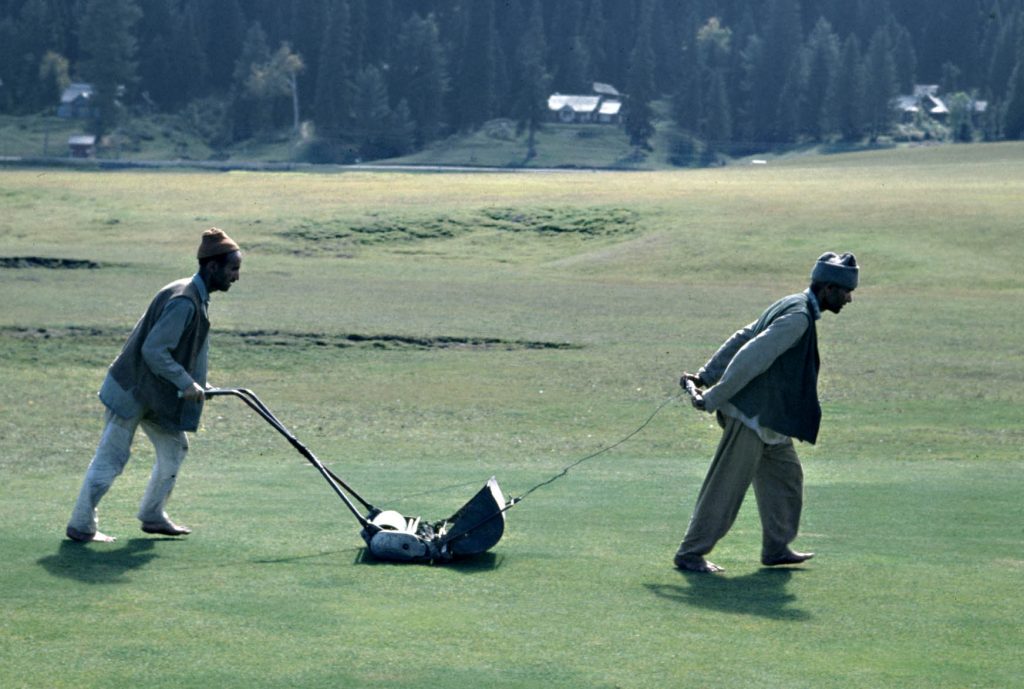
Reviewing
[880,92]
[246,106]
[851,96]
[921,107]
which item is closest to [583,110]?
[851,96]

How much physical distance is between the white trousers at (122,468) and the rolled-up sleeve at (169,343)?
0.48 metres

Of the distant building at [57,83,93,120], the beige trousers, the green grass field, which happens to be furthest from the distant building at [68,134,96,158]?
the beige trousers

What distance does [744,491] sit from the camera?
9.20m

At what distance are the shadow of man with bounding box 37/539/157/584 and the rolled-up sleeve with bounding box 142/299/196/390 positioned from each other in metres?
1.06

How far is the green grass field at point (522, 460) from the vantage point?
24.1 feet

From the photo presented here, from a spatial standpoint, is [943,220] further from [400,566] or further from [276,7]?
[276,7]

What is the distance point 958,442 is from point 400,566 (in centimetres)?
1078

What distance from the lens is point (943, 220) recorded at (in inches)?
1855

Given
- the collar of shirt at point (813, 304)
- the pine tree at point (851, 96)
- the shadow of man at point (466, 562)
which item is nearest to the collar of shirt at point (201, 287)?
the shadow of man at point (466, 562)

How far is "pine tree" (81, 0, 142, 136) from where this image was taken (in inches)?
5753

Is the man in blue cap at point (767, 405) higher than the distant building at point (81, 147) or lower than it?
higher

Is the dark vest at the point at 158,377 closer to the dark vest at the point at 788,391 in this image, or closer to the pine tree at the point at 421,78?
the dark vest at the point at 788,391

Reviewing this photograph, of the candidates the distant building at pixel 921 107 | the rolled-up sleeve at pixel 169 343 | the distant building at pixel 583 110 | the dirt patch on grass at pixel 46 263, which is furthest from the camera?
the distant building at pixel 921 107

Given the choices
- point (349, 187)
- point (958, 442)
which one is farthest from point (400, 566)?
point (349, 187)
